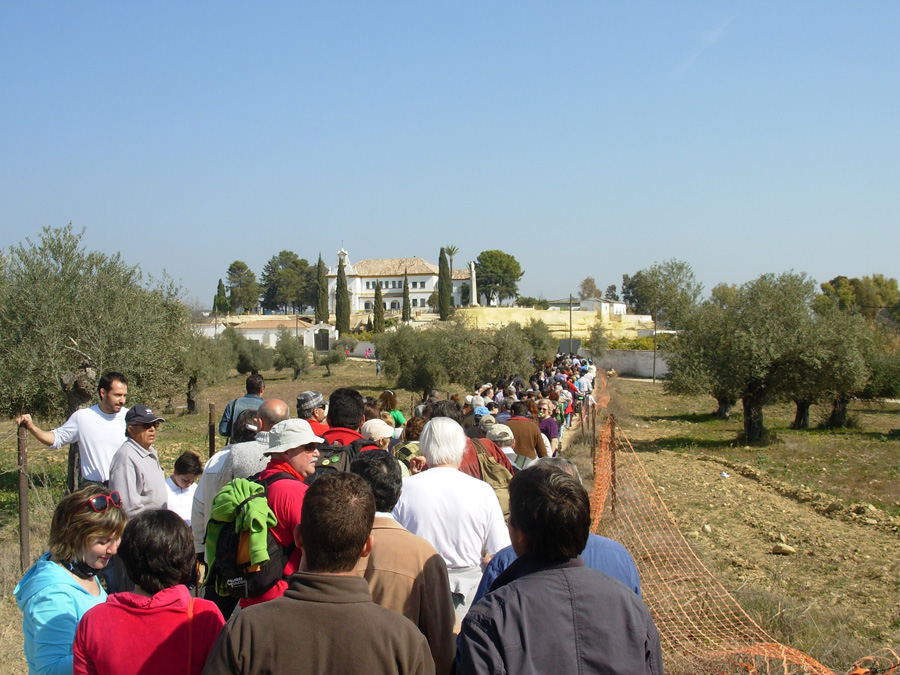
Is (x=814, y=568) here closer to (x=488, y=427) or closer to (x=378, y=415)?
(x=488, y=427)

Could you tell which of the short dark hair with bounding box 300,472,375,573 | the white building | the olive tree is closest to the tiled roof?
the white building

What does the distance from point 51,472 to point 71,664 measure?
537 inches

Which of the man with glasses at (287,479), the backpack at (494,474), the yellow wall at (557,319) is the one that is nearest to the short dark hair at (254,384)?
the backpack at (494,474)

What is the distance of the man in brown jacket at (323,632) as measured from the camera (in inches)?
77.0

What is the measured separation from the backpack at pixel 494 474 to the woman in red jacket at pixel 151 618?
107 inches

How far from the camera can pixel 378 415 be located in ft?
20.9

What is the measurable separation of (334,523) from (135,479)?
3017mm

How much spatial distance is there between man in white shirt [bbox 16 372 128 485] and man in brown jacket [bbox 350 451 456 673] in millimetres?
3561

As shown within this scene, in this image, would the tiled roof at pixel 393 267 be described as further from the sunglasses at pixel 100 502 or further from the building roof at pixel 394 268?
the sunglasses at pixel 100 502

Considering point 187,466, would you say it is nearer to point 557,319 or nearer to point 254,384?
point 254,384

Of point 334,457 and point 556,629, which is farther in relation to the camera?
point 334,457

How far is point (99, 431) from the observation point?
5.37 m

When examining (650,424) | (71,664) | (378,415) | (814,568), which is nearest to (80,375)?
(378,415)

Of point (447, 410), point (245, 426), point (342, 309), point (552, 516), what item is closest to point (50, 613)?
point (552, 516)
